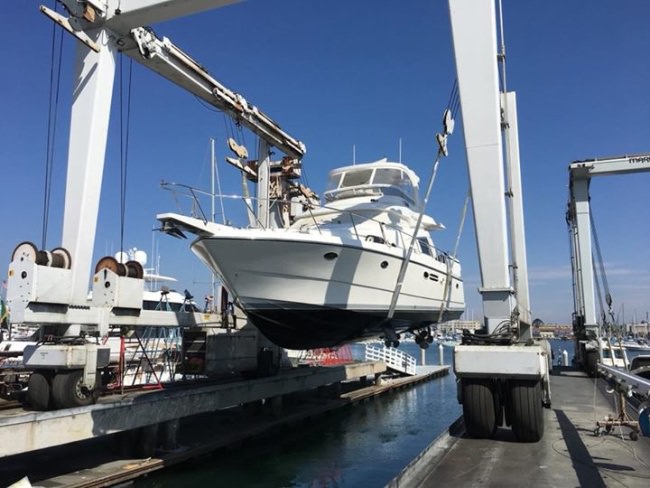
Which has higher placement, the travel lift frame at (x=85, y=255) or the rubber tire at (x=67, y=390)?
the travel lift frame at (x=85, y=255)

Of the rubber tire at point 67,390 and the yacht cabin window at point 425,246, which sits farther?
the yacht cabin window at point 425,246

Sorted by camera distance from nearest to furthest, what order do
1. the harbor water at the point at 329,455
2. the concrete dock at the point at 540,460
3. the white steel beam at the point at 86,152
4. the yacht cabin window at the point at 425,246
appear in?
the concrete dock at the point at 540,460
the white steel beam at the point at 86,152
the harbor water at the point at 329,455
the yacht cabin window at the point at 425,246

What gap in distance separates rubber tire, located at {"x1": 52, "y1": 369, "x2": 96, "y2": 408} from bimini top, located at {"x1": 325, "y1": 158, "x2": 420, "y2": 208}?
8004 millimetres

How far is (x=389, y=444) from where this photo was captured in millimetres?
12664

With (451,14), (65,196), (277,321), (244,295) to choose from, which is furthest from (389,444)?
(451,14)

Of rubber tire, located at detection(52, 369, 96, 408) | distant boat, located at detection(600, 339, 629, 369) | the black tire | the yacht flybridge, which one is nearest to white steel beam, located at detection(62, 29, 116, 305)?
rubber tire, located at detection(52, 369, 96, 408)

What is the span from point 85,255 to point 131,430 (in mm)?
3103

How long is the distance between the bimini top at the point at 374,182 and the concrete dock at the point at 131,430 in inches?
195

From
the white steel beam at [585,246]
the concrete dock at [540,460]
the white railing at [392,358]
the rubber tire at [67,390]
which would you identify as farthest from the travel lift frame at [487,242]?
the white railing at [392,358]

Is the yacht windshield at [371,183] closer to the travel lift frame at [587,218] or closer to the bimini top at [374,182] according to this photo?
the bimini top at [374,182]

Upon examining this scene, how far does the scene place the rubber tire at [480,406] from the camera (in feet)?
19.4

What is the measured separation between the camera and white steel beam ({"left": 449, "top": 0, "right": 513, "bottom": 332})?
6289 mm

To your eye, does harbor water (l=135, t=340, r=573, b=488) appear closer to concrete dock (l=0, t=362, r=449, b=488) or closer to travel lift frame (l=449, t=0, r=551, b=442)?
concrete dock (l=0, t=362, r=449, b=488)

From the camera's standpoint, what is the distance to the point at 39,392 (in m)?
8.08
